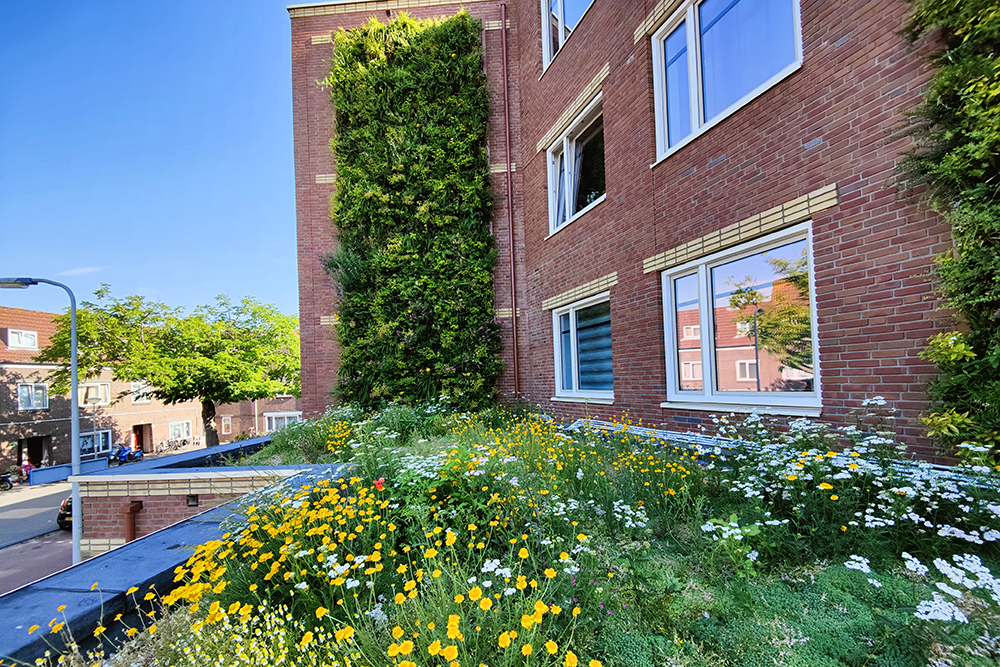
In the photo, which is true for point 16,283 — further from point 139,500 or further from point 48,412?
point 48,412

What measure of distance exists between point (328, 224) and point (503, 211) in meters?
4.42

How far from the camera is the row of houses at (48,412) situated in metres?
24.8

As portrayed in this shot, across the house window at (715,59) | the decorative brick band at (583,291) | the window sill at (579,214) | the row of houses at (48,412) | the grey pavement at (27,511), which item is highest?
the house window at (715,59)

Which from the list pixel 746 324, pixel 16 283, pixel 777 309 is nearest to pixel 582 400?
pixel 746 324

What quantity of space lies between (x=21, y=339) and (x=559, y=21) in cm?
3637

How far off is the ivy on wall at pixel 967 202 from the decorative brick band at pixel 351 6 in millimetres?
11249

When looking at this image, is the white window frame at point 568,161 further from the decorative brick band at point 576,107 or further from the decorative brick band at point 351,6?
the decorative brick band at point 351,6

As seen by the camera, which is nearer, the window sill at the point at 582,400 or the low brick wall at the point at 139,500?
the low brick wall at the point at 139,500

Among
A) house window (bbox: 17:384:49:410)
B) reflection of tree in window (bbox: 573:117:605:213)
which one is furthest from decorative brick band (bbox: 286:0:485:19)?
house window (bbox: 17:384:49:410)

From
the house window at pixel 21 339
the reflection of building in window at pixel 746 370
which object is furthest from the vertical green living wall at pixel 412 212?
the house window at pixel 21 339

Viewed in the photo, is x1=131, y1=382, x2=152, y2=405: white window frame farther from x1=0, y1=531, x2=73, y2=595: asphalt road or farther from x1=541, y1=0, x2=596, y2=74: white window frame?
x1=541, y1=0, x2=596, y2=74: white window frame

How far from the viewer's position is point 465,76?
1035 centimetres

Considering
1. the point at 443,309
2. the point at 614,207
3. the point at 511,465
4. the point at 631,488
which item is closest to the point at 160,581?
the point at 511,465

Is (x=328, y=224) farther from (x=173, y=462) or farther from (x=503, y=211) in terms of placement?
(x=173, y=462)
